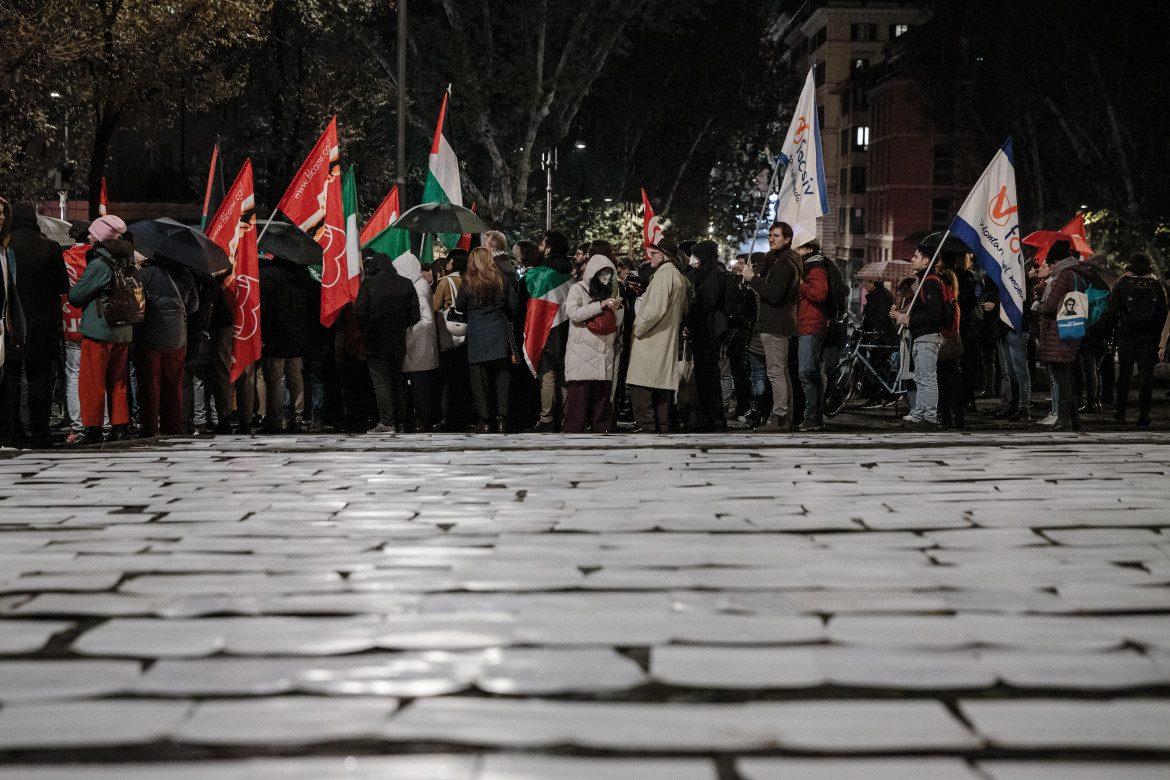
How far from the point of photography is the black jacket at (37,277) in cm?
1133

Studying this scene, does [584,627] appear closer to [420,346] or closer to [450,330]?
[420,346]

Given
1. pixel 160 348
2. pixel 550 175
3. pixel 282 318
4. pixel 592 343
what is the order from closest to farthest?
1. pixel 160 348
2. pixel 592 343
3. pixel 282 318
4. pixel 550 175

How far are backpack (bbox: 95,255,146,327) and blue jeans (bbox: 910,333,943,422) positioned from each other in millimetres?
7282

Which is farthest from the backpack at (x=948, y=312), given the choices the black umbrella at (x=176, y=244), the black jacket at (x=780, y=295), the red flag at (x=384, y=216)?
the black umbrella at (x=176, y=244)

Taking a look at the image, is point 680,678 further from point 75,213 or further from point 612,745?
point 75,213

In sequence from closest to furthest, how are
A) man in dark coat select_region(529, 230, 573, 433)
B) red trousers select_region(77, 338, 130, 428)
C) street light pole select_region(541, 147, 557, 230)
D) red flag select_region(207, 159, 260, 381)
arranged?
1. red trousers select_region(77, 338, 130, 428)
2. red flag select_region(207, 159, 260, 381)
3. man in dark coat select_region(529, 230, 573, 433)
4. street light pole select_region(541, 147, 557, 230)

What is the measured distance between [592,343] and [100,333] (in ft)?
13.6

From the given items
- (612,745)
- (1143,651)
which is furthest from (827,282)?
(612,745)

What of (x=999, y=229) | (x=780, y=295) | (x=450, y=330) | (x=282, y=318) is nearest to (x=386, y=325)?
(x=450, y=330)

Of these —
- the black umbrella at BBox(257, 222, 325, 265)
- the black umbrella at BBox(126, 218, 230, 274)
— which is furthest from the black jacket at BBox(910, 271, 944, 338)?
the black umbrella at BBox(126, 218, 230, 274)

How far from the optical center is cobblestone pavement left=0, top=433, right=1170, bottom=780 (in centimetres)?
335

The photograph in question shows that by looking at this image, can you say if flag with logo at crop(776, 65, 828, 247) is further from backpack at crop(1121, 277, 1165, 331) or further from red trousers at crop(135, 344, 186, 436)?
red trousers at crop(135, 344, 186, 436)

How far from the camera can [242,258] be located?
13172 millimetres

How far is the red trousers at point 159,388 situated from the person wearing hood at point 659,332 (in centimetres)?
392
